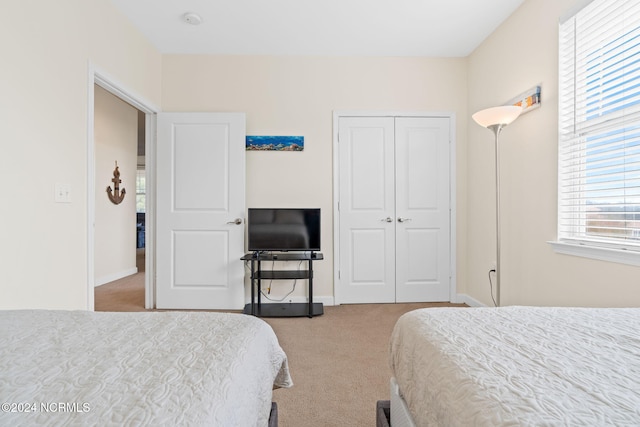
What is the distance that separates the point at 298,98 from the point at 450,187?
1942 millimetres

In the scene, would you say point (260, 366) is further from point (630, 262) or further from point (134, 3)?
point (134, 3)

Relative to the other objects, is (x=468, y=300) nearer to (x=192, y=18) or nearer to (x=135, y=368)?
(x=135, y=368)

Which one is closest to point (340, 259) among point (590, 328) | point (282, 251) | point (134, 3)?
point (282, 251)

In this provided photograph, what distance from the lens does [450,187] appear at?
11.7ft

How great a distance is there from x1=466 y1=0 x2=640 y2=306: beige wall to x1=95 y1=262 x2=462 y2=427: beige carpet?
1.11 meters

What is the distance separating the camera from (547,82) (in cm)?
236

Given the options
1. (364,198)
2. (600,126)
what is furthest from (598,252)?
(364,198)

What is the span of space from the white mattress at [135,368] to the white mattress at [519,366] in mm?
468

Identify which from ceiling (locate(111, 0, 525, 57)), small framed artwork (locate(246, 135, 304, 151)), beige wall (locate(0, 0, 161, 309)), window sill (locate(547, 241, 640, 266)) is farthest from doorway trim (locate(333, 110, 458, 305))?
beige wall (locate(0, 0, 161, 309))

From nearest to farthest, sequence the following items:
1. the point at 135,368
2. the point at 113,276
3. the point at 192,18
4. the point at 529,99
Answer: the point at 135,368
the point at 529,99
the point at 192,18
the point at 113,276

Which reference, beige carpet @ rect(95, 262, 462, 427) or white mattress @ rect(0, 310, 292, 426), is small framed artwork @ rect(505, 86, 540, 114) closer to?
beige carpet @ rect(95, 262, 462, 427)

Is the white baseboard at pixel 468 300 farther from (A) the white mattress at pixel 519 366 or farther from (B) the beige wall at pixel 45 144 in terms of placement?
(B) the beige wall at pixel 45 144

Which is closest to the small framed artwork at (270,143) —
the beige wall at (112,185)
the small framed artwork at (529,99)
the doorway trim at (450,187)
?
the doorway trim at (450,187)

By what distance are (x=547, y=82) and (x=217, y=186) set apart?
118 inches
